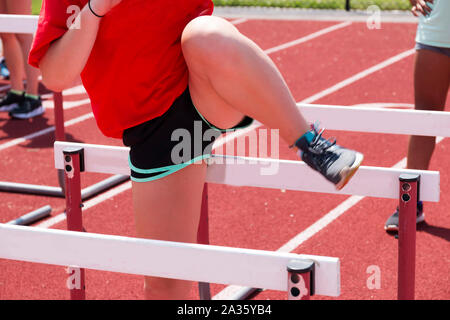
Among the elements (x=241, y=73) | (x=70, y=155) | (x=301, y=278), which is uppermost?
(x=241, y=73)

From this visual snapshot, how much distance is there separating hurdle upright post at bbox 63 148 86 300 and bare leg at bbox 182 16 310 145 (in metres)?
0.90

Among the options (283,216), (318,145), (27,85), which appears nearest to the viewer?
(318,145)

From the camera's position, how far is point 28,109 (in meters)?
6.02

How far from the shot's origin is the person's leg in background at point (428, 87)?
343cm

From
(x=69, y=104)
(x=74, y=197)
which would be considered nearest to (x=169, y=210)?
(x=74, y=197)

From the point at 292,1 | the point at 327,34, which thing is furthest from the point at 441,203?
the point at 292,1

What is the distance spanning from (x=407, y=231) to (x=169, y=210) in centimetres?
76

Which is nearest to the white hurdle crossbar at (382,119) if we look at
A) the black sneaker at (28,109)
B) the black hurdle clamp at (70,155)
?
the black hurdle clamp at (70,155)

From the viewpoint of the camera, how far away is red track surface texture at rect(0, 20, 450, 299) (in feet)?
10.6

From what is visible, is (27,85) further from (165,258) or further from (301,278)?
(301,278)

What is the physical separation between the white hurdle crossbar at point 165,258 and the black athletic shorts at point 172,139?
40 centimetres

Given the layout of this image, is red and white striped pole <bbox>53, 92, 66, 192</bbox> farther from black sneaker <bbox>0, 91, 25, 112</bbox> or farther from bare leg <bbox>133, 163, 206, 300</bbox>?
black sneaker <bbox>0, 91, 25, 112</bbox>

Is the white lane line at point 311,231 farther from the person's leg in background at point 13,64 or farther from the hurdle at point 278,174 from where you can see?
the person's leg in background at point 13,64
